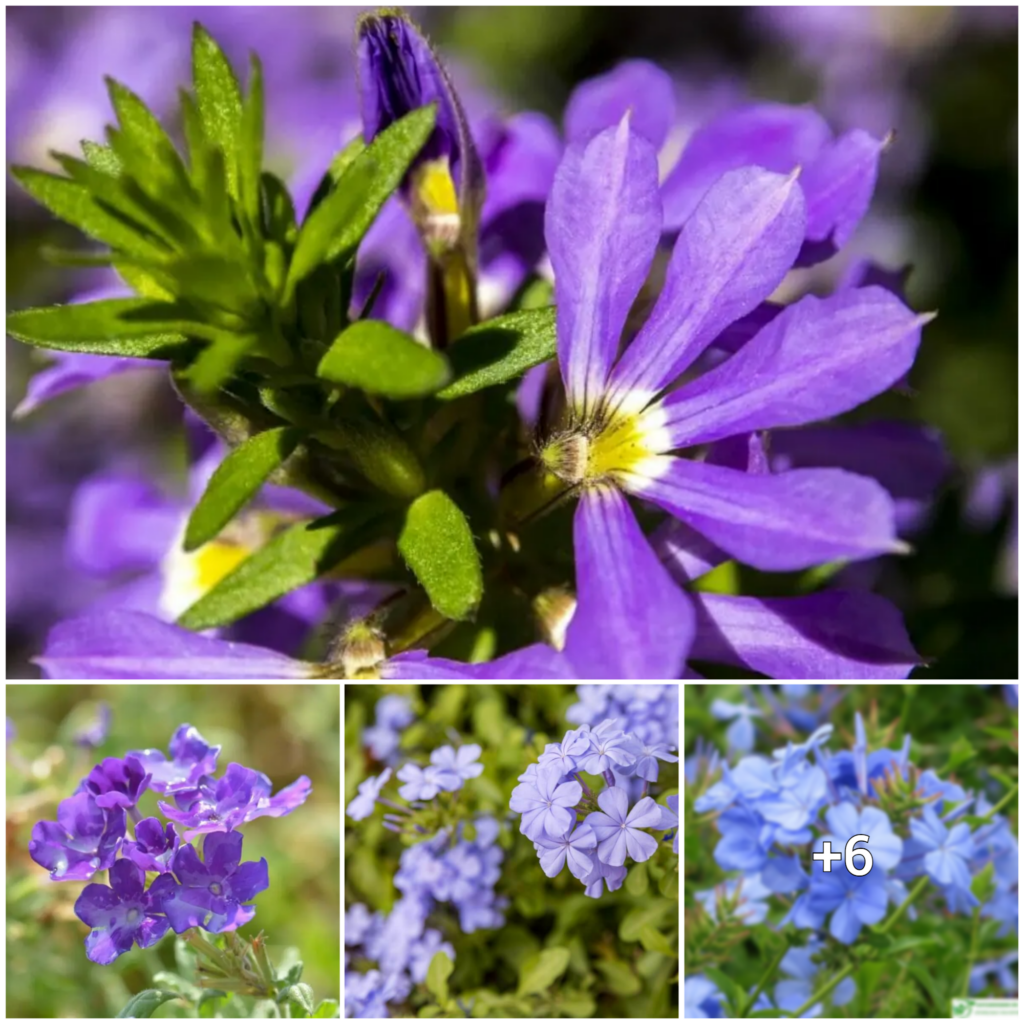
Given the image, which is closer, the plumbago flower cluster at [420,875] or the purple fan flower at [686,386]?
the purple fan flower at [686,386]

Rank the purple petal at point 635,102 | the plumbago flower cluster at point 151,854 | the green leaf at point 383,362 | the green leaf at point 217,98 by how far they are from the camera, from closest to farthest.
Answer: the green leaf at point 383,362
the green leaf at point 217,98
the plumbago flower cluster at point 151,854
the purple petal at point 635,102

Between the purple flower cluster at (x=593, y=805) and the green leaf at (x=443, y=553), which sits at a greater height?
the green leaf at (x=443, y=553)

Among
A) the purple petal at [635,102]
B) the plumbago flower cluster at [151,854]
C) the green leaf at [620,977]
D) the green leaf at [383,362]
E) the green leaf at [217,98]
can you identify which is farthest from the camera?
the purple petal at [635,102]

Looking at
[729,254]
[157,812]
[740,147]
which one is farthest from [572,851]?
[740,147]

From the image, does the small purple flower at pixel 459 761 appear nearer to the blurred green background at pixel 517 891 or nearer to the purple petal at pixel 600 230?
the blurred green background at pixel 517 891

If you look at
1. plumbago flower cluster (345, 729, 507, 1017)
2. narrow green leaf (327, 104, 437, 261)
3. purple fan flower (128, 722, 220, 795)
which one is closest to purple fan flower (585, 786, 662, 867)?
plumbago flower cluster (345, 729, 507, 1017)

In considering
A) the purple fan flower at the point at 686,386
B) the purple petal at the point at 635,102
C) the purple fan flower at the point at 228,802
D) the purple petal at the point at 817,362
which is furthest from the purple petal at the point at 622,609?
the purple petal at the point at 635,102

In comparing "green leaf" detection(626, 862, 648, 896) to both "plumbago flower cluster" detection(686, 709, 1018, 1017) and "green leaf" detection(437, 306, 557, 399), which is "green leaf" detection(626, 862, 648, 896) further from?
"green leaf" detection(437, 306, 557, 399)

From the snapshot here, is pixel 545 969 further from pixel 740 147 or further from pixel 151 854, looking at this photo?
pixel 740 147
